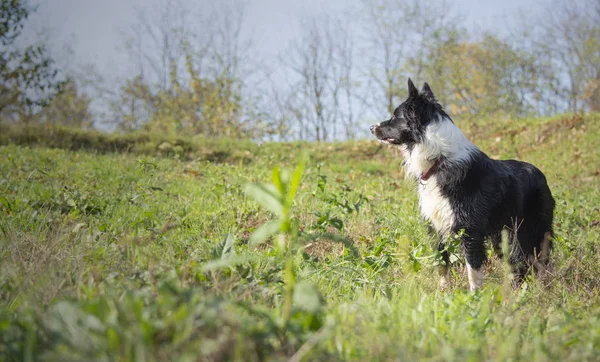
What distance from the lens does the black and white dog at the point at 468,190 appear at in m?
3.77

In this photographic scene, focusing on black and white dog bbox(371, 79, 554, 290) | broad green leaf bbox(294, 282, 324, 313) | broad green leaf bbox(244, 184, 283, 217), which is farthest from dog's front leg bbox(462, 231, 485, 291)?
broad green leaf bbox(244, 184, 283, 217)

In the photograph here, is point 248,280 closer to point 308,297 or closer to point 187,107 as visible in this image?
point 308,297

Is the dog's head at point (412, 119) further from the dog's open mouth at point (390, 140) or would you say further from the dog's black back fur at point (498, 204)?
the dog's black back fur at point (498, 204)

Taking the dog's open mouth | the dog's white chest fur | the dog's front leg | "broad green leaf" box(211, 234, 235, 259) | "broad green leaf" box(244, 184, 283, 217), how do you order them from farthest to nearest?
the dog's open mouth, the dog's white chest fur, the dog's front leg, "broad green leaf" box(211, 234, 235, 259), "broad green leaf" box(244, 184, 283, 217)

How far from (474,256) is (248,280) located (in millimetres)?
2120

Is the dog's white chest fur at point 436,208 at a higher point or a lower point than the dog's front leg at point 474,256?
higher

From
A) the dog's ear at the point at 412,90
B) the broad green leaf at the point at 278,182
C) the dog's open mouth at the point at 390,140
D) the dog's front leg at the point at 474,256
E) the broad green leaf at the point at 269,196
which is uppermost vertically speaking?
the dog's ear at the point at 412,90

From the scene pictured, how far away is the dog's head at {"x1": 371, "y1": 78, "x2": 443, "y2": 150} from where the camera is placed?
4145 millimetres

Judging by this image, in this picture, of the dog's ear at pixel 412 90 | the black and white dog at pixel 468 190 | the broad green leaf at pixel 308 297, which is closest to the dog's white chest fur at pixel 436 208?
the black and white dog at pixel 468 190

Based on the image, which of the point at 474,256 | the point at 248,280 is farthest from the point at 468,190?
the point at 248,280

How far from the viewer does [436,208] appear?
389 centimetres

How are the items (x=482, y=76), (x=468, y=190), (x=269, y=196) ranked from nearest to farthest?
(x=269, y=196)
(x=468, y=190)
(x=482, y=76)

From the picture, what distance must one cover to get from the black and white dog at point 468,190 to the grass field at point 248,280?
0.26 metres

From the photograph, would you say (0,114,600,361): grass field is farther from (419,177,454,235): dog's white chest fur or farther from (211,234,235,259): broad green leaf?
(419,177,454,235): dog's white chest fur
